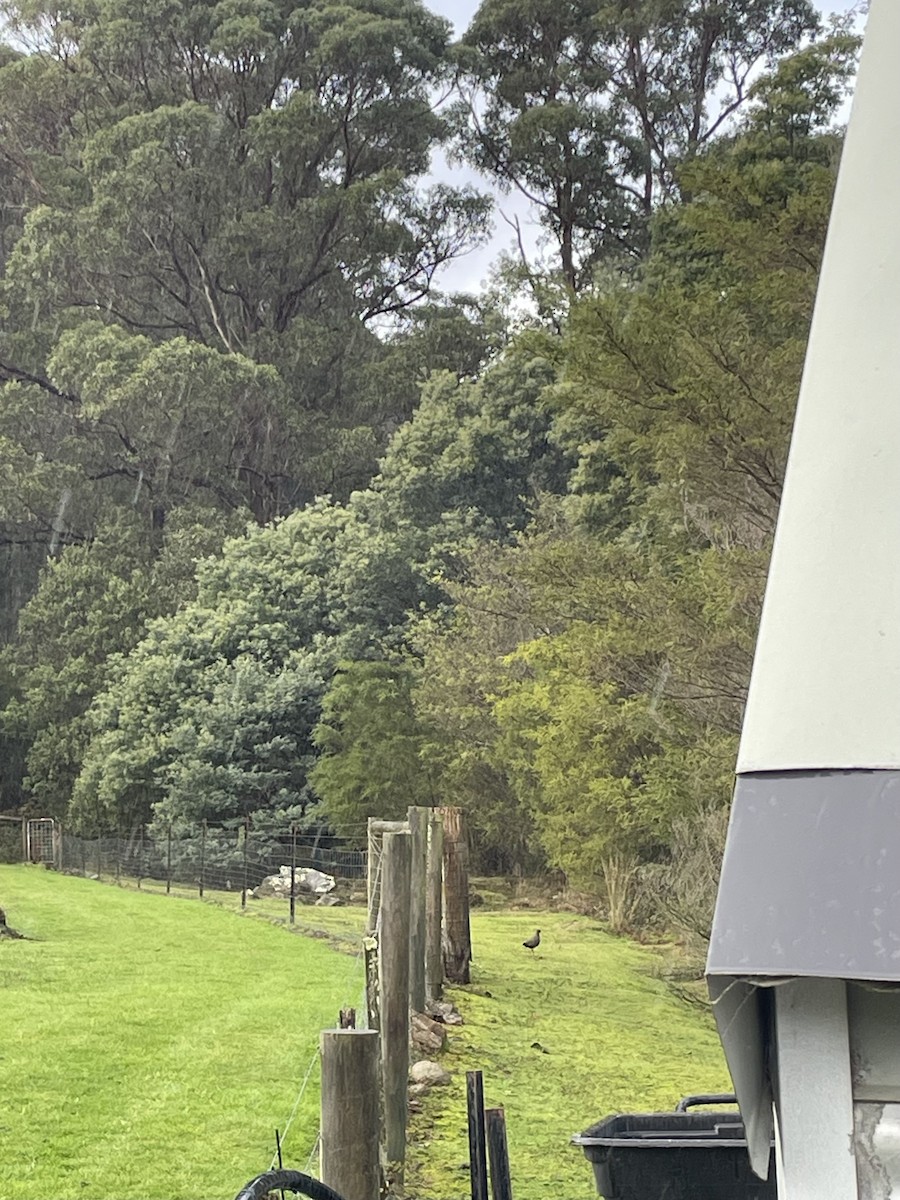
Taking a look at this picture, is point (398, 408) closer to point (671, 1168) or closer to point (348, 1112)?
point (348, 1112)

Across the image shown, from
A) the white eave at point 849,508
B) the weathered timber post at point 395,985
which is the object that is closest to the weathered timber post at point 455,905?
the weathered timber post at point 395,985

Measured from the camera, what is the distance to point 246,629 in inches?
893

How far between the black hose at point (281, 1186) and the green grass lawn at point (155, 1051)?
3074 millimetres

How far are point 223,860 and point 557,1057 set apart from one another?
12276 millimetres

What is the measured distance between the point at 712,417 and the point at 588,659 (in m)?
2.05

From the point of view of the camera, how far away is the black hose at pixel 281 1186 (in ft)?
6.37

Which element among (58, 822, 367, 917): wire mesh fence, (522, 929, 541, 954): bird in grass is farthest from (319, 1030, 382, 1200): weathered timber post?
(58, 822, 367, 917): wire mesh fence

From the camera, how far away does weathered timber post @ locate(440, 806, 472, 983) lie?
9.52 metres

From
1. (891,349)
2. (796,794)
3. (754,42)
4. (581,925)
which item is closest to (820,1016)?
(796,794)

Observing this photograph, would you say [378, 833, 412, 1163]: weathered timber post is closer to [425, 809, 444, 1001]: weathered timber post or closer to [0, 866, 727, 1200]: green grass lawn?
[0, 866, 727, 1200]: green grass lawn

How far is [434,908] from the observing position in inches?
345

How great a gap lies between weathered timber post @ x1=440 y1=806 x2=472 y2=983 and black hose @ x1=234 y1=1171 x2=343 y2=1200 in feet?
23.8

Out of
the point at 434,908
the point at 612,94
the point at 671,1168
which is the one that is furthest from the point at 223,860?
the point at 612,94

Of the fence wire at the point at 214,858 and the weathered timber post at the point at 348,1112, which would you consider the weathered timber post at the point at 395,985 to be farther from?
the fence wire at the point at 214,858
